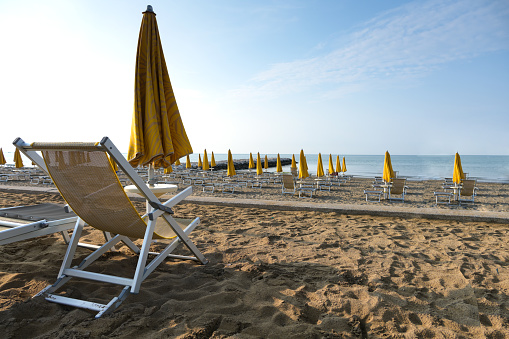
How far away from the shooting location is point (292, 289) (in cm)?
223

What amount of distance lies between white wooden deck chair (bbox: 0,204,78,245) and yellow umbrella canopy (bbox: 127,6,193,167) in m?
0.81

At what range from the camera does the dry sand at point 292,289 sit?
5.64ft

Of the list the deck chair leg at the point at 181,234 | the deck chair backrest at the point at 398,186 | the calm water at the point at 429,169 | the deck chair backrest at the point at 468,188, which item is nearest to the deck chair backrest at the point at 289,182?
the deck chair backrest at the point at 398,186

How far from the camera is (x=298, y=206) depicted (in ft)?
17.6

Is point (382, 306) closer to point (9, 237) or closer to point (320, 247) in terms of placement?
point (320, 247)

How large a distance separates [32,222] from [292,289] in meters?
2.23

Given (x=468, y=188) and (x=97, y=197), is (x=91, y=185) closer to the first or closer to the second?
(x=97, y=197)

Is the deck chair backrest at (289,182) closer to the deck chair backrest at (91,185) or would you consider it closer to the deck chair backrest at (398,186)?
the deck chair backrest at (398,186)

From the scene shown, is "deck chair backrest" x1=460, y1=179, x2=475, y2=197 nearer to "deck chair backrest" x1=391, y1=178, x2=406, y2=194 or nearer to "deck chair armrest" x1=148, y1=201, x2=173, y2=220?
"deck chair backrest" x1=391, y1=178, x2=406, y2=194

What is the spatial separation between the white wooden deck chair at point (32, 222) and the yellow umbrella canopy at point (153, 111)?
81 cm

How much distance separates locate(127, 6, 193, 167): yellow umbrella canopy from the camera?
3092 millimetres

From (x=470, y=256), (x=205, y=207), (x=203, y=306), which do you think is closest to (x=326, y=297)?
(x=203, y=306)

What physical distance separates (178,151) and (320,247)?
187 centimetres

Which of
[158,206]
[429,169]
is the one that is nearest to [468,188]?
[158,206]
